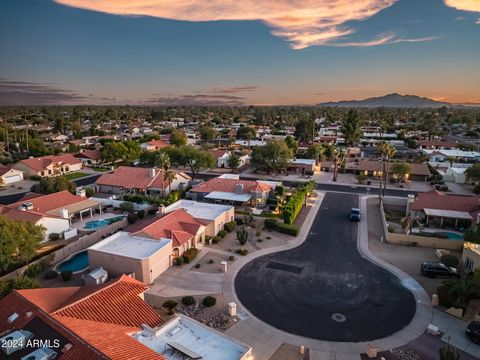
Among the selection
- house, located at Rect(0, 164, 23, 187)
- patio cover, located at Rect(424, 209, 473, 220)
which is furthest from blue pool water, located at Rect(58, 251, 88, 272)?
house, located at Rect(0, 164, 23, 187)

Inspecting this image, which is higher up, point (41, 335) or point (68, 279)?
point (41, 335)

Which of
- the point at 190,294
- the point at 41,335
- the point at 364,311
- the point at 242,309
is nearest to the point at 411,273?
the point at 364,311

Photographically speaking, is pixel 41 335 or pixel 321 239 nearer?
pixel 41 335

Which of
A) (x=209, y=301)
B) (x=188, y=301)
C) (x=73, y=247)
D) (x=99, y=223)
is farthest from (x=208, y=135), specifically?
(x=209, y=301)

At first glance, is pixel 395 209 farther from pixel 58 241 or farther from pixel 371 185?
pixel 58 241

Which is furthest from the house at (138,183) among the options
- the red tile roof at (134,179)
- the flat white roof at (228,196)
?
the flat white roof at (228,196)

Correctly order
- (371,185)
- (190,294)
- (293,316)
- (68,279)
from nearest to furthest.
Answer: (293,316) < (190,294) < (68,279) < (371,185)

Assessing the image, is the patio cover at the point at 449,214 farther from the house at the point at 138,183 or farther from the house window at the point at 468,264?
the house at the point at 138,183
